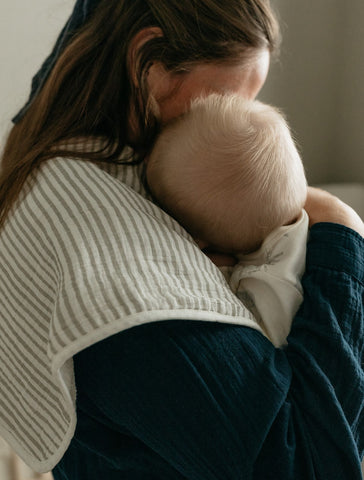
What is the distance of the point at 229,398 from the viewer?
59 cm

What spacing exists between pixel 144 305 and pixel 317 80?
1.57 metres

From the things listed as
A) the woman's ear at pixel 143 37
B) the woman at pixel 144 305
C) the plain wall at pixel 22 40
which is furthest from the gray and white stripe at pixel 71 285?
the plain wall at pixel 22 40

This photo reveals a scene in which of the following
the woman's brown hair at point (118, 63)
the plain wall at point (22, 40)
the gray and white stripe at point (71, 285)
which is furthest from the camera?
the plain wall at point (22, 40)

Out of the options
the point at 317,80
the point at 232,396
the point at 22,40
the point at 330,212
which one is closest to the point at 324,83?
the point at 317,80

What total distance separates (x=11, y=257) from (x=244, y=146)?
0.99ft

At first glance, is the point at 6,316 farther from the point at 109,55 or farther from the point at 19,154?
the point at 109,55

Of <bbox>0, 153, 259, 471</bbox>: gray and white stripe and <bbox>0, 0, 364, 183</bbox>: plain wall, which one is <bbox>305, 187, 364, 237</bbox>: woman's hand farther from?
<bbox>0, 0, 364, 183</bbox>: plain wall

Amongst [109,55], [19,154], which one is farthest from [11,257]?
[109,55]

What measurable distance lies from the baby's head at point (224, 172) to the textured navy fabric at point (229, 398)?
13 centimetres

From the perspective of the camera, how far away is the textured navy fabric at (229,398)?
588 millimetres

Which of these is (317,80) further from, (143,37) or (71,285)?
(71,285)

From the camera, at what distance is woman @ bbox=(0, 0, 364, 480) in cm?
59

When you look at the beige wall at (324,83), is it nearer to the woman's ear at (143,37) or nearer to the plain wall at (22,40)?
the plain wall at (22,40)

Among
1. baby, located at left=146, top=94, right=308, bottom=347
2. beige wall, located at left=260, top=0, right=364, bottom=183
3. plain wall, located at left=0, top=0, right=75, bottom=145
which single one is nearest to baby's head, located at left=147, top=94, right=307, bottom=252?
baby, located at left=146, top=94, right=308, bottom=347
